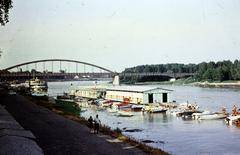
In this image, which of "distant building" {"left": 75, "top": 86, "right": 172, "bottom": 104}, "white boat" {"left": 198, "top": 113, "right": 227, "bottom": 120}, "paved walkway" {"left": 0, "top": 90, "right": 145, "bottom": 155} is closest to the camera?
"paved walkway" {"left": 0, "top": 90, "right": 145, "bottom": 155}

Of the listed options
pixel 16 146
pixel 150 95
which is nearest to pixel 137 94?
pixel 150 95

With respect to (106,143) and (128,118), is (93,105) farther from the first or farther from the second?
(106,143)

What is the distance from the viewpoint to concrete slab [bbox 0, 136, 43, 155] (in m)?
22.2

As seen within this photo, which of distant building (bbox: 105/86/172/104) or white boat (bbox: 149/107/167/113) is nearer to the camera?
white boat (bbox: 149/107/167/113)

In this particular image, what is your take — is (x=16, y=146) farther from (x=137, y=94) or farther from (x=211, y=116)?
(x=137, y=94)

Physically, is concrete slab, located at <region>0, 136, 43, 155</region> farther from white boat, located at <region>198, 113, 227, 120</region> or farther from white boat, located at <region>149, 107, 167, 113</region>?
white boat, located at <region>149, 107, 167, 113</region>

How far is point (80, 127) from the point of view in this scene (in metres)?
43.0

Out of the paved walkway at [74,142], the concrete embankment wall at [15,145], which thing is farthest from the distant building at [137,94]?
the concrete embankment wall at [15,145]

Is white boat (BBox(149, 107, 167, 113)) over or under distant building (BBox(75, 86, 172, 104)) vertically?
under

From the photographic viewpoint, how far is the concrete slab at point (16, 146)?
72.9ft

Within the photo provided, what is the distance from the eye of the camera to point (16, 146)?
23.6 meters

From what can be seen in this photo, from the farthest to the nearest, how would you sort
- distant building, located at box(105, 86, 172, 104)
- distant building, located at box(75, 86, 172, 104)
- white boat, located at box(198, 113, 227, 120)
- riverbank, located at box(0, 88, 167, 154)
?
distant building, located at box(75, 86, 172, 104) < distant building, located at box(105, 86, 172, 104) < white boat, located at box(198, 113, 227, 120) < riverbank, located at box(0, 88, 167, 154)

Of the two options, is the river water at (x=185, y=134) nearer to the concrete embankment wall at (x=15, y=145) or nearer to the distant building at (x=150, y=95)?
the concrete embankment wall at (x=15, y=145)

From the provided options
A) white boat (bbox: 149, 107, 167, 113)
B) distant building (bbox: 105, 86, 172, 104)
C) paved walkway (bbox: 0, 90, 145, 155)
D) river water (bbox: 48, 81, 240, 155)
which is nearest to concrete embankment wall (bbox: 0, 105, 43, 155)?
paved walkway (bbox: 0, 90, 145, 155)
